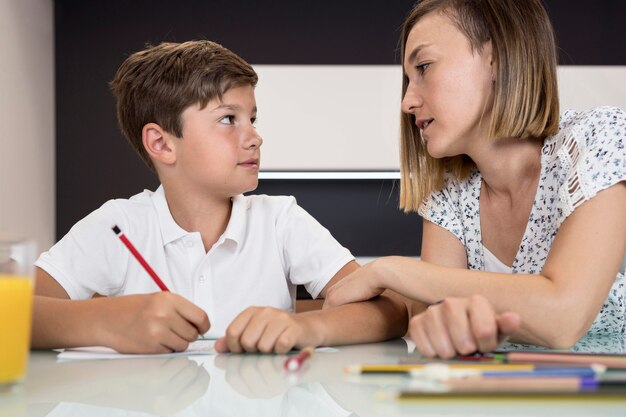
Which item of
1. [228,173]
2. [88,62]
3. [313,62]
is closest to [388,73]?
[313,62]

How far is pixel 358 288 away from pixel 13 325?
0.61 metres

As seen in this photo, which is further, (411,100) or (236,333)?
(411,100)

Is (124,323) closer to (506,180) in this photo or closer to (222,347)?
(222,347)

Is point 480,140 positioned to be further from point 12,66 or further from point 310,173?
point 12,66

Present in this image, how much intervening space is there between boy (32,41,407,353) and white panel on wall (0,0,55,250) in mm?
1570

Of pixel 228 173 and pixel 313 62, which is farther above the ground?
pixel 313 62

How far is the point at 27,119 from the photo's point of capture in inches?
139

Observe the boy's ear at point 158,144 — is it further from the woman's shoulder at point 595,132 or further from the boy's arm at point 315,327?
the woman's shoulder at point 595,132

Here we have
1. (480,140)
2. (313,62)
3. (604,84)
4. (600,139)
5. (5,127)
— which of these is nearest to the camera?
(600,139)

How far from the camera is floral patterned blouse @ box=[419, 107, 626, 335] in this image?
1.20 m

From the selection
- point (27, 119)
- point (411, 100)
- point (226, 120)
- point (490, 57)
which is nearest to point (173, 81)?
point (226, 120)

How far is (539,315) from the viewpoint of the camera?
3.34 ft

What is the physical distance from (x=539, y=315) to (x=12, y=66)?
2.89 m

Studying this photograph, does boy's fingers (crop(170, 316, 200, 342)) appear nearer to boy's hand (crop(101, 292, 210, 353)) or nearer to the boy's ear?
boy's hand (crop(101, 292, 210, 353))
